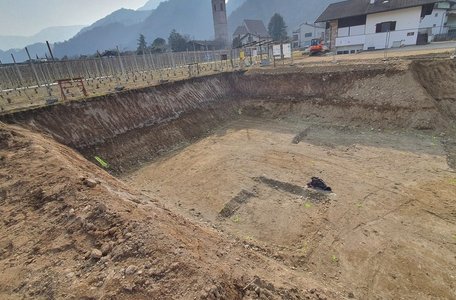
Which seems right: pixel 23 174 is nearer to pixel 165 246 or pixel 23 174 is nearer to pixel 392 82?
pixel 165 246

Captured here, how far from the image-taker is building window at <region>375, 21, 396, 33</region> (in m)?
27.4

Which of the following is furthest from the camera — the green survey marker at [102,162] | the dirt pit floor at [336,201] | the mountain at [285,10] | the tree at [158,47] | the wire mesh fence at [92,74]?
the mountain at [285,10]

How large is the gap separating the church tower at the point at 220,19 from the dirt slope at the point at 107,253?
7058 cm

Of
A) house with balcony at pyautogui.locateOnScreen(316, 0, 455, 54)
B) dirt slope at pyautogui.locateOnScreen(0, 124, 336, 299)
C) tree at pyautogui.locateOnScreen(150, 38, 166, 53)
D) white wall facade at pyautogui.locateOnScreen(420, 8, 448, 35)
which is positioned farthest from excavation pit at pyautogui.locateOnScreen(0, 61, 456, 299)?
tree at pyautogui.locateOnScreen(150, 38, 166, 53)

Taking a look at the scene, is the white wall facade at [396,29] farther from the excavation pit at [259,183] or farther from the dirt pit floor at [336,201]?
the dirt pit floor at [336,201]

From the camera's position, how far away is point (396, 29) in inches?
1074

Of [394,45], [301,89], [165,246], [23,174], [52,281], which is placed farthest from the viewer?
[394,45]

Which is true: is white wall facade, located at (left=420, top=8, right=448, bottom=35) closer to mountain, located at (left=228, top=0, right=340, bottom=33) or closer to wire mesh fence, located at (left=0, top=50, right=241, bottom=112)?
wire mesh fence, located at (left=0, top=50, right=241, bottom=112)

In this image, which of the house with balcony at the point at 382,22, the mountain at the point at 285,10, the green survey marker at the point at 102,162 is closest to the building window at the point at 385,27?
the house with balcony at the point at 382,22

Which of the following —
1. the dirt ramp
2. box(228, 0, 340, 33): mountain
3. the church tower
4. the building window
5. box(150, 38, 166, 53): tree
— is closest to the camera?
the dirt ramp

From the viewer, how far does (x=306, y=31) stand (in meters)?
62.1

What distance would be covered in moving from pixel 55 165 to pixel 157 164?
18.2ft

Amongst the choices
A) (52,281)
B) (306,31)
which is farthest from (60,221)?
(306,31)

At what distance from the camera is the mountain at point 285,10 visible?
134 meters
